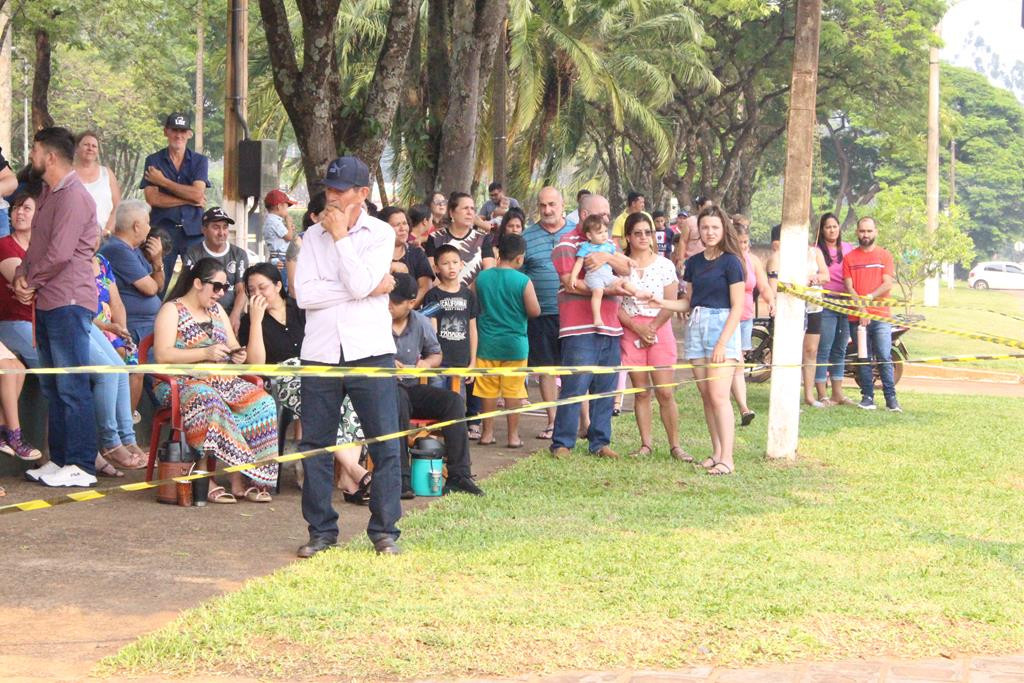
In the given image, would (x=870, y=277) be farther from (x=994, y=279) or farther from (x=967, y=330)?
(x=994, y=279)

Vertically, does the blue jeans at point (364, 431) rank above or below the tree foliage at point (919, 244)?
below

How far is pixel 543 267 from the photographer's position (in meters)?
12.4

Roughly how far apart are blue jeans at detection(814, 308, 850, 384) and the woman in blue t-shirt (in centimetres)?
464

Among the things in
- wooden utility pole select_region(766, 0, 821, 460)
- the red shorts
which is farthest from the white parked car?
the red shorts

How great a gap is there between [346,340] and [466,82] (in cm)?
914

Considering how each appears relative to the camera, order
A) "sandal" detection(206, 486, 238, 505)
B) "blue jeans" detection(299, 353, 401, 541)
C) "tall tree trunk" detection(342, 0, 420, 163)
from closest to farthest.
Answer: "blue jeans" detection(299, 353, 401, 541) → "sandal" detection(206, 486, 238, 505) → "tall tree trunk" detection(342, 0, 420, 163)

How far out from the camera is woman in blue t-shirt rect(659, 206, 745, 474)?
1067 centimetres

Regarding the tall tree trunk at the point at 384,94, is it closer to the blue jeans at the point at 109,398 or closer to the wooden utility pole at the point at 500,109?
the blue jeans at the point at 109,398

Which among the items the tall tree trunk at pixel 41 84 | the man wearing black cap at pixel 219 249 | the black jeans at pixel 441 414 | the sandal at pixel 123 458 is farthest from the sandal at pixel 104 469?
the tall tree trunk at pixel 41 84

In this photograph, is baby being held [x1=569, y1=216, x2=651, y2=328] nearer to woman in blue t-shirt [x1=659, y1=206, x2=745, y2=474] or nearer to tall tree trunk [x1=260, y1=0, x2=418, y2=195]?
woman in blue t-shirt [x1=659, y1=206, x2=745, y2=474]

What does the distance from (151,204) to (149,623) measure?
6.62 m

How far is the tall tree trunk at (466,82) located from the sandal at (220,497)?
7813 millimetres

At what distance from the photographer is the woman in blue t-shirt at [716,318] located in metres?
10.7

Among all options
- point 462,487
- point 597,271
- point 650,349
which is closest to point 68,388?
point 462,487
